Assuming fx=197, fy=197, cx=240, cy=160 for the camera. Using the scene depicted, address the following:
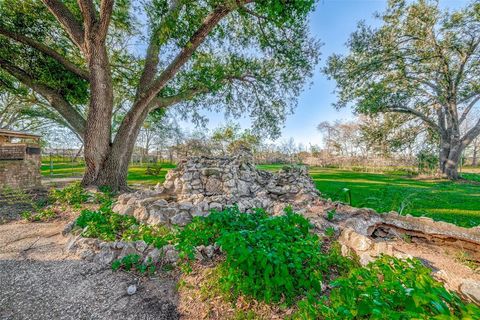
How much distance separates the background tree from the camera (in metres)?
9.30

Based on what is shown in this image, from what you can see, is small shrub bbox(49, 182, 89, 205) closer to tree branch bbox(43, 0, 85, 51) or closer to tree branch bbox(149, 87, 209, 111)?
tree branch bbox(149, 87, 209, 111)

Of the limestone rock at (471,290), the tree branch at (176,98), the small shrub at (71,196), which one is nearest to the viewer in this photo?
the limestone rock at (471,290)

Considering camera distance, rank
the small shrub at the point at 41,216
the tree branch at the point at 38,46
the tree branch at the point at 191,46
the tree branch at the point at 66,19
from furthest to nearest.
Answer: the tree branch at the point at 38,46 → the tree branch at the point at 66,19 → the tree branch at the point at 191,46 → the small shrub at the point at 41,216

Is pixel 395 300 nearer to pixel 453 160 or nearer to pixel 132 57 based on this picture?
pixel 132 57

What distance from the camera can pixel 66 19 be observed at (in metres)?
4.82

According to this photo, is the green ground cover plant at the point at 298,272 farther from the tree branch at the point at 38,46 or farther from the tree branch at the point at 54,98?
the tree branch at the point at 38,46

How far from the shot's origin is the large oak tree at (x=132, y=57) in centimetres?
482

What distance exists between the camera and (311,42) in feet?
21.3

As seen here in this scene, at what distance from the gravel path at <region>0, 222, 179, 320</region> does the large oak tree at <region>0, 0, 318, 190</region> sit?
3.82 metres

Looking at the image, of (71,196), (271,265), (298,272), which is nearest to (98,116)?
(71,196)

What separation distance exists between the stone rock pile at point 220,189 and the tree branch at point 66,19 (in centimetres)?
408

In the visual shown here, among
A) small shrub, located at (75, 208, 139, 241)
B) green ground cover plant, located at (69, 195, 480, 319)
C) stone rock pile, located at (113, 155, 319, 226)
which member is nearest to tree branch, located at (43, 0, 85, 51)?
stone rock pile, located at (113, 155, 319, 226)

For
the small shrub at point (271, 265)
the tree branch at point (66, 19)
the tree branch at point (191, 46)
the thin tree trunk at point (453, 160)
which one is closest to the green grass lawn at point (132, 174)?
the tree branch at point (191, 46)

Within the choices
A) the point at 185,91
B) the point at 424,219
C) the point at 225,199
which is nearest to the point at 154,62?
the point at 185,91
